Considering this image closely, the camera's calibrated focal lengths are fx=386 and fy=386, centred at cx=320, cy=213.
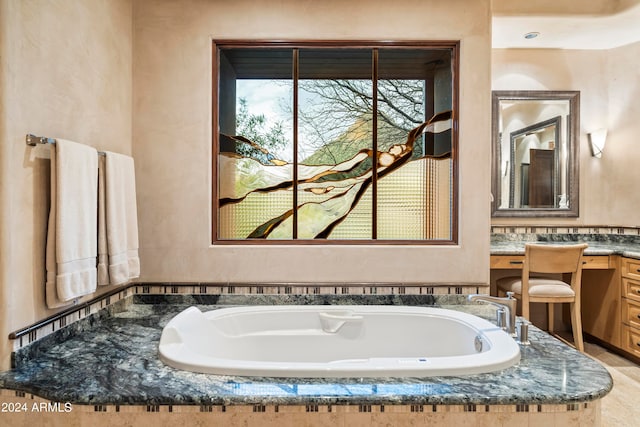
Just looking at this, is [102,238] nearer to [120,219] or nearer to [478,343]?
[120,219]

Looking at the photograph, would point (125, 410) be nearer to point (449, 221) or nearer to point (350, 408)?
point (350, 408)

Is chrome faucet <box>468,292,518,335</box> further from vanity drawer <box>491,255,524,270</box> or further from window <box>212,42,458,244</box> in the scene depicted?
vanity drawer <box>491,255,524,270</box>

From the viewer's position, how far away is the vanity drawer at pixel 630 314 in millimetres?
2865

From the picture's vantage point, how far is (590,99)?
3535mm

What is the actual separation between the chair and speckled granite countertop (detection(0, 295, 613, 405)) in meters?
1.30

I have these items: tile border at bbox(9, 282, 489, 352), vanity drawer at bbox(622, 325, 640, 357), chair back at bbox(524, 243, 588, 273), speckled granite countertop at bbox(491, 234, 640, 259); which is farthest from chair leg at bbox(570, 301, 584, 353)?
tile border at bbox(9, 282, 489, 352)

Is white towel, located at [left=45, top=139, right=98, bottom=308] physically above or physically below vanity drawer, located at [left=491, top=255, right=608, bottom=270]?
above

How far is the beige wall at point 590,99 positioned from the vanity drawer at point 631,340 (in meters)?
1.02

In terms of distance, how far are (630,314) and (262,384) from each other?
3.02 m

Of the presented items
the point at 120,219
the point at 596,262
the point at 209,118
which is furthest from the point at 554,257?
the point at 120,219

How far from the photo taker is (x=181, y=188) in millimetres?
2297

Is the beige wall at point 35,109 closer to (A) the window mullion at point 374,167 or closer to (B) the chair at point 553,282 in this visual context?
(A) the window mullion at point 374,167

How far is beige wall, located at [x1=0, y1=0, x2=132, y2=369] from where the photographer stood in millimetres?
1406

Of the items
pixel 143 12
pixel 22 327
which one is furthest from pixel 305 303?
pixel 143 12
